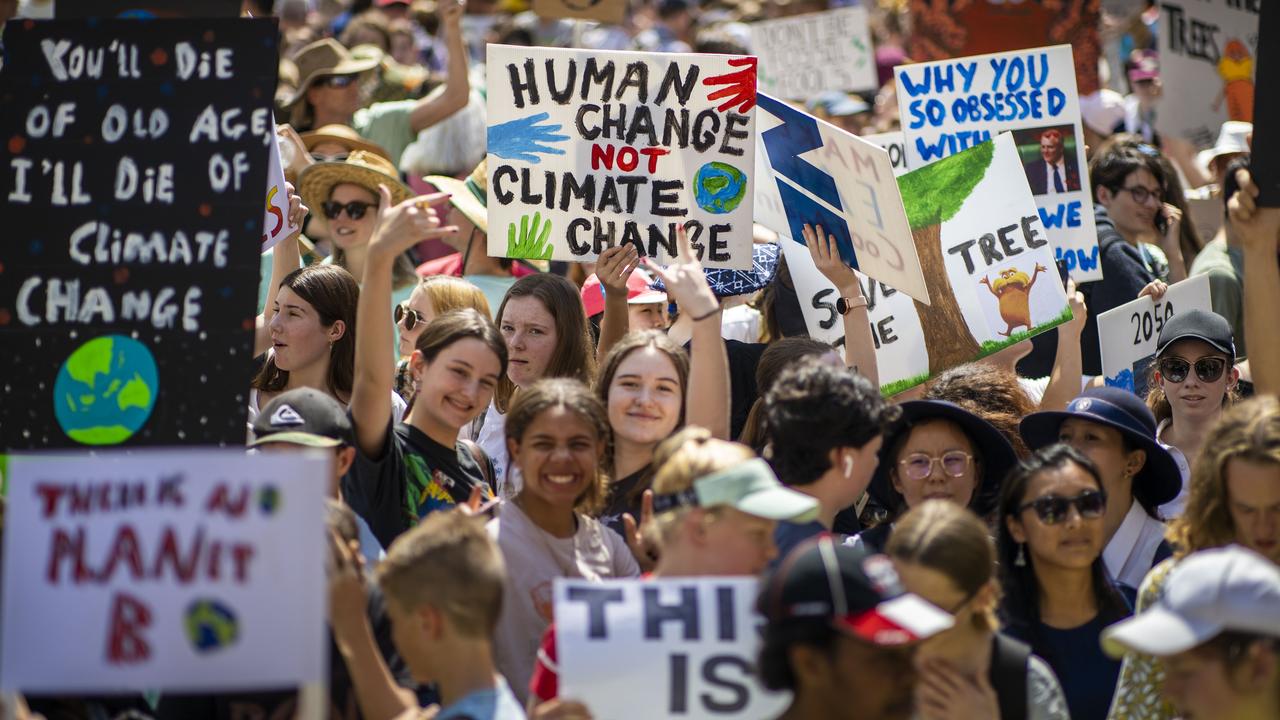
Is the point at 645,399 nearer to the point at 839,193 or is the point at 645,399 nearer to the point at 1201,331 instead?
the point at 839,193

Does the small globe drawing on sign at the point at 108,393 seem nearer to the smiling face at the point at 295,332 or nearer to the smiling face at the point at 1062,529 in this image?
the smiling face at the point at 295,332

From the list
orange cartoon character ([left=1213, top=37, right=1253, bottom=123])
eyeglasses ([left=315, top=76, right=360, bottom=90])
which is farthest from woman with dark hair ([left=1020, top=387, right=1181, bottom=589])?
eyeglasses ([left=315, top=76, right=360, bottom=90])

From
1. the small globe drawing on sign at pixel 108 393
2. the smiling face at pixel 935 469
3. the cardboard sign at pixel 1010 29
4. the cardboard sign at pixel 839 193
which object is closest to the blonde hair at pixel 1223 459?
the smiling face at pixel 935 469

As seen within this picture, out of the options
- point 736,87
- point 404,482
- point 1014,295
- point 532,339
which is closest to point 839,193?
point 736,87

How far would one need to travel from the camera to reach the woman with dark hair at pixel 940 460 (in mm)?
5547

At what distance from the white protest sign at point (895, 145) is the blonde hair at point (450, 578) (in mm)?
5290

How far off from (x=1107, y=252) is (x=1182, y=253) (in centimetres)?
122

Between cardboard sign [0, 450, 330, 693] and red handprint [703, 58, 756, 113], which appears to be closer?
cardboard sign [0, 450, 330, 693]

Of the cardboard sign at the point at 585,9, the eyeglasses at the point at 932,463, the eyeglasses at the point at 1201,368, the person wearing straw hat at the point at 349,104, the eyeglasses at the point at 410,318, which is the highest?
the cardboard sign at the point at 585,9

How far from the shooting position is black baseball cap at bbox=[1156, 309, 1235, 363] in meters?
6.35

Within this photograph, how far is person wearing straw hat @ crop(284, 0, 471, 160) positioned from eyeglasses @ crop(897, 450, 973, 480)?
5.09 meters

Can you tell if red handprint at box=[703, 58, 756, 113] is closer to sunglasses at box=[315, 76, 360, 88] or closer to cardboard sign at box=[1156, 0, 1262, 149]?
sunglasses at box=[315, 76, 360, 88]

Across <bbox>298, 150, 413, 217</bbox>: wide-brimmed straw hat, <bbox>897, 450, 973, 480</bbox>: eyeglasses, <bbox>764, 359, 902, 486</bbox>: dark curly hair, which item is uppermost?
<bbox>298, 150, 413, 217</bbox>: wide-brimmed straw hat

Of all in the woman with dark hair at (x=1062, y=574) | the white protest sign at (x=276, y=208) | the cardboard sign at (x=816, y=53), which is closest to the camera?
the woman with dark hair at (x=1062, y=574)
